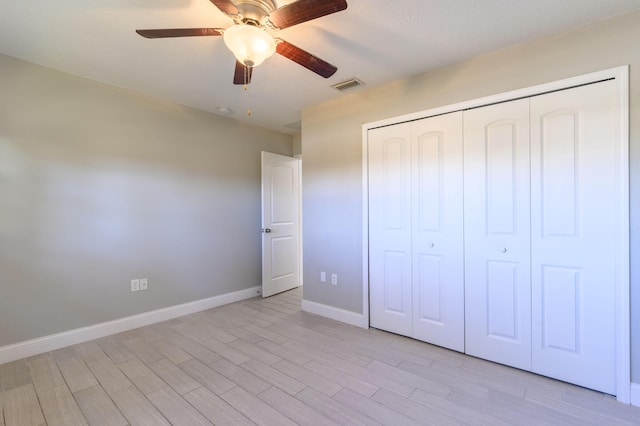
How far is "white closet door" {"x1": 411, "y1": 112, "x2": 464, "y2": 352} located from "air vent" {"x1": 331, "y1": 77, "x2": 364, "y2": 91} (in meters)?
0.70

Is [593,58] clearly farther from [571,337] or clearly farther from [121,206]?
[121,206]

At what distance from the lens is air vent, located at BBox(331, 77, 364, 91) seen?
2.75 metres

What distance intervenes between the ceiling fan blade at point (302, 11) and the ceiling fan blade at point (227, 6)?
18cm

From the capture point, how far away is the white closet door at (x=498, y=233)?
2123 millimetres

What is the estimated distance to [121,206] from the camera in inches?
114

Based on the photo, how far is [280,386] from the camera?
6.41ft

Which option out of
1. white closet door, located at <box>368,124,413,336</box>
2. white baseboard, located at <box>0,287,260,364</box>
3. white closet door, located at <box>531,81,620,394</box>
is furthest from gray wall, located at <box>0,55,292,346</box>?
white closet door, located at <box>531,81,620,394</box>

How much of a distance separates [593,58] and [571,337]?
191 cm

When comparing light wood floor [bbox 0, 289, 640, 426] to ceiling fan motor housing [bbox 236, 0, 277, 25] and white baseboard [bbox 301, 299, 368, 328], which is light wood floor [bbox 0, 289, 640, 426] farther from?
ceiling fan motor housing [bbox 236, 0, 277, 25]

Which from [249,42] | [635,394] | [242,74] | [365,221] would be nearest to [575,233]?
[635,394]

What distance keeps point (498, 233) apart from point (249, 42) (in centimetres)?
222

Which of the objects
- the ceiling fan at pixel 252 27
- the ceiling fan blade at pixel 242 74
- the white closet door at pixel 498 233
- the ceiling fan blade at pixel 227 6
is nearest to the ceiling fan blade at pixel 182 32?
the ceiling fan at pixel 252 27

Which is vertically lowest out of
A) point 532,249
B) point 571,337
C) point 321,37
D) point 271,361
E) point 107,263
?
point 271,361

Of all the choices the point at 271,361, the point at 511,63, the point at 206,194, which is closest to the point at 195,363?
the point at 271,361
